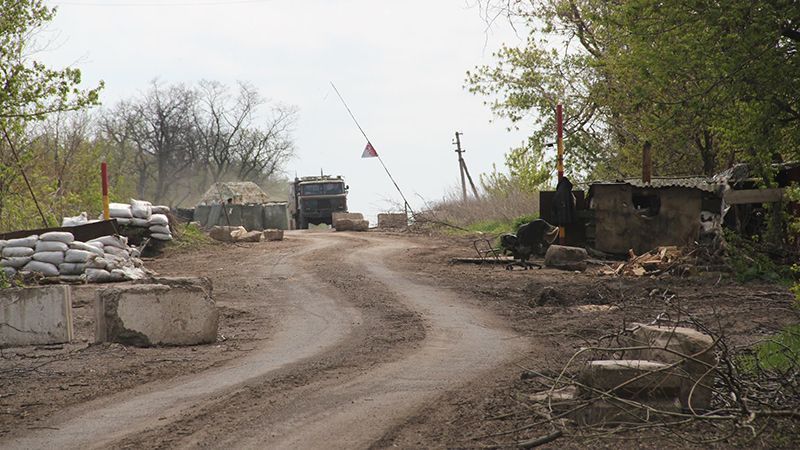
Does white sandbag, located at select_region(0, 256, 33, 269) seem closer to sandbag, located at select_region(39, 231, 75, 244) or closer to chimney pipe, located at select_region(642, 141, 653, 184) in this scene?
sandbag, located at select_region(39, 231, 75, 244)

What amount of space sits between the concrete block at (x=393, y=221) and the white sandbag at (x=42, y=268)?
24476 mm

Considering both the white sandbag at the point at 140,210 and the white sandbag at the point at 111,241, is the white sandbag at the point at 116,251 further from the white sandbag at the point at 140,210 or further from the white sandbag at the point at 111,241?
the white sandbag at the point at 140,210

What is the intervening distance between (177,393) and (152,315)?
3193 mm

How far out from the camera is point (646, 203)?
2072 centimetres

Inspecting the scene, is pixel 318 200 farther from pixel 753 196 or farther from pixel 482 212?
pixel 753 196

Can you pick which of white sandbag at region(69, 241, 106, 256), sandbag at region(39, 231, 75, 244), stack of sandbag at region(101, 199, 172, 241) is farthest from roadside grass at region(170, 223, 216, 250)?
sandbag at region(39, 231, 75, 244)

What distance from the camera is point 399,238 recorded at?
111 ft

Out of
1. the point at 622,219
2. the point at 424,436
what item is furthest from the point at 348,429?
the point at 622,219

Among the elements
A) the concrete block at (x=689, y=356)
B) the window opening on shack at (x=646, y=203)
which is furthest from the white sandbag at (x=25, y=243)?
the concrete block at (x=689, y=356)

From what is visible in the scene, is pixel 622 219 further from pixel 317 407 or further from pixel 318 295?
pixel 317 407

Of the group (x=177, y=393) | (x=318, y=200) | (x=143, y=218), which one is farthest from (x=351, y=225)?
(x=177, y=393)

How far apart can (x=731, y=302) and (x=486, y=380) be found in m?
6.38

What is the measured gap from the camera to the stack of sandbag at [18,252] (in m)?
18.6

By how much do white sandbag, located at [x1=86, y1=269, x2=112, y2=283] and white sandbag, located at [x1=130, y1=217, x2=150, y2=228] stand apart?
5.79 m
